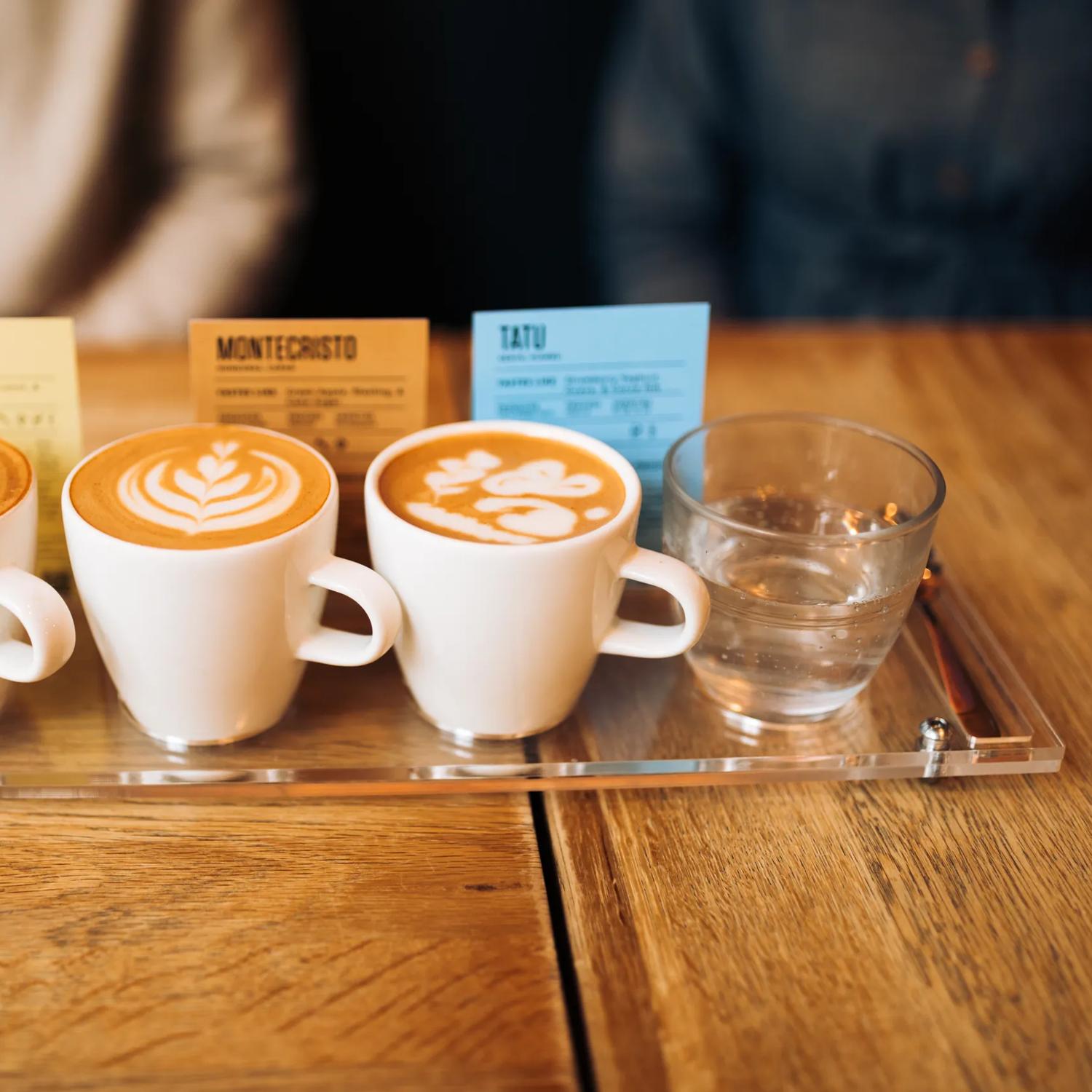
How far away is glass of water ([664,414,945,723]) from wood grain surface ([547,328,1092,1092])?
64 mm

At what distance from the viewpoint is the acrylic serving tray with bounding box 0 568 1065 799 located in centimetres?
58

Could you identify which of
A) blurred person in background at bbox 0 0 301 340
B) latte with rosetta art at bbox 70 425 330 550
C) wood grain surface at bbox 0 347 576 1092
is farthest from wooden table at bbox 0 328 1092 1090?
blurred person in background at bbox 0 0 301 340

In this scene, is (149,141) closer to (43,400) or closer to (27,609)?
(43,400)

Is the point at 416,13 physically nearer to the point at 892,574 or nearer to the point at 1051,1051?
the point at 892,574

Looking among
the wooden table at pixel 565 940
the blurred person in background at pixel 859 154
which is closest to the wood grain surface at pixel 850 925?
the wooden table at pixel 565 940

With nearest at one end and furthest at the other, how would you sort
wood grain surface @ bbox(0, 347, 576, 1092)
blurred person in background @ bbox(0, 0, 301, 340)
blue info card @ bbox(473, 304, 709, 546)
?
wood grain surface @ bbox(0, 347, 576, 1092), blue info card @ bbox(473, 304, 709, 546), blurred person in background @ bbox(0, 0, 301, 340)

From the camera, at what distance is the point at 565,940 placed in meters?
0.51

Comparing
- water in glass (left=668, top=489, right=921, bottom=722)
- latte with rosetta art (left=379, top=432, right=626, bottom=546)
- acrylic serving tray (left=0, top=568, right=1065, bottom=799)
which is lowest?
acrylic serving tray (left=0, top=568, right=1065, bottom=799)

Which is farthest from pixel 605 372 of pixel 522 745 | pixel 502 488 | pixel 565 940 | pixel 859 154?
pixel 859 154

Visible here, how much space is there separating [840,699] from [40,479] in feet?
1.51

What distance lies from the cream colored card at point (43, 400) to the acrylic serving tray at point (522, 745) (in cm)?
10

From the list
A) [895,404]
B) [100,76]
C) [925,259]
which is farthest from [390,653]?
[925,259]

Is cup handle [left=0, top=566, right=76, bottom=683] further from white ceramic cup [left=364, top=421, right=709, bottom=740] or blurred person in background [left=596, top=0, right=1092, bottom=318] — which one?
blurred person in background [left=596, top=0, right=1092, bottom=318]

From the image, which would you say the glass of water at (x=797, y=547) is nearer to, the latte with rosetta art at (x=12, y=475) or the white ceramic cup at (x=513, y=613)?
the white ceramic cup at (x=513, y=613)
